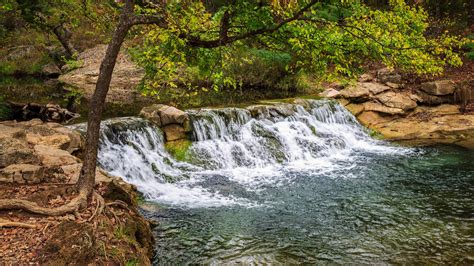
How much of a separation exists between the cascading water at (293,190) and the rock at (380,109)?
145cm

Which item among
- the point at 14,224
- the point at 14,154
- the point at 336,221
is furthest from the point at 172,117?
the point at 14,224

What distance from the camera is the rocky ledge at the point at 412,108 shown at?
16359 millimetres

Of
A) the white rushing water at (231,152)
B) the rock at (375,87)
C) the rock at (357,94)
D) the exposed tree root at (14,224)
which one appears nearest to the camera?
the exposed tree root at (14,224)

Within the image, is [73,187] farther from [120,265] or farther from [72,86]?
[72,86]

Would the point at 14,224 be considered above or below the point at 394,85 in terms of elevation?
below

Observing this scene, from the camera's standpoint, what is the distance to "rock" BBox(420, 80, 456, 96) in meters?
18.5

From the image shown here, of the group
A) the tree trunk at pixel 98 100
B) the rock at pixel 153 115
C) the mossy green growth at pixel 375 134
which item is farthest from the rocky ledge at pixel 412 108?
the tree trunk at pixel 98 100

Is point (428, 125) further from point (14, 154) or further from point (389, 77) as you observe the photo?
point (14, 154)

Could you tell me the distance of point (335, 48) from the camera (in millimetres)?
6031

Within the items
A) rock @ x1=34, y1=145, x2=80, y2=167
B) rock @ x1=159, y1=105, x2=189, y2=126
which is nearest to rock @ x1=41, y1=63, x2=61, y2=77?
rock @ x1=159, y1=105, x2=189, y2=126

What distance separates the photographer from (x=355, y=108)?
1900 centimetres

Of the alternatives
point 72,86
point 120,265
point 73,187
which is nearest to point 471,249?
point 120,265

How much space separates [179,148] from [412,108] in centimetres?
1130

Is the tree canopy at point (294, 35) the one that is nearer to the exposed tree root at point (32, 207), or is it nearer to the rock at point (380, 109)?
the exposed tree root at point (32, 207)
